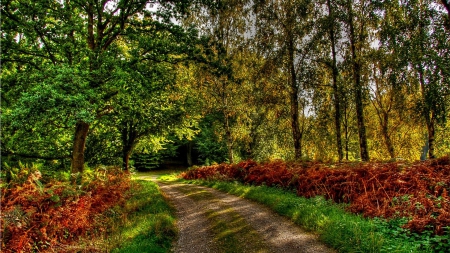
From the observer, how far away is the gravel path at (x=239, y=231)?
19.9 ft

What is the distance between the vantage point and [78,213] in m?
6.96

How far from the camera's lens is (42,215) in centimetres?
613

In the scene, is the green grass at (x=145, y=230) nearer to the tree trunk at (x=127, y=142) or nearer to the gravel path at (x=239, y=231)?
the gravel path at (x=239, y=231)

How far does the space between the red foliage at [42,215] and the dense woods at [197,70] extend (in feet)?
8.04

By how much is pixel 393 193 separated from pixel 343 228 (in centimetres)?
281

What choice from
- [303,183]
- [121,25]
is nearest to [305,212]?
[303,183]

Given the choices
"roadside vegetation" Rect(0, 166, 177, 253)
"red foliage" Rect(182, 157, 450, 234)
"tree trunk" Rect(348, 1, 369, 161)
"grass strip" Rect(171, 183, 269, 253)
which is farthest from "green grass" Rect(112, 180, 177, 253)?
"tree trunk" Rect(348, 1, 369, 161)

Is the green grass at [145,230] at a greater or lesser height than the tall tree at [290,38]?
lesser

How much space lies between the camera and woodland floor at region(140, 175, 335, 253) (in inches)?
239

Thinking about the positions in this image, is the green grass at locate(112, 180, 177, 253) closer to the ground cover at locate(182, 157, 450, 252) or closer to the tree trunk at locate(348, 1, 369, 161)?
the ground cover at locate(182, 157, 450, 252)

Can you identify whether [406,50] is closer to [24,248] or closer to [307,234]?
[307,234]

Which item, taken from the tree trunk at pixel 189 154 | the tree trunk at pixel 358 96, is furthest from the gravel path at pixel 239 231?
the tree trunk at pixel 189 154

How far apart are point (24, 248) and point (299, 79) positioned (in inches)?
599

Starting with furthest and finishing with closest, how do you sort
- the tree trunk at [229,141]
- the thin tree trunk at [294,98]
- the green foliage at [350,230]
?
the tree trunk at [229,141] → the thin tree trunk at [294,98] → the green foliage at [350,230]
